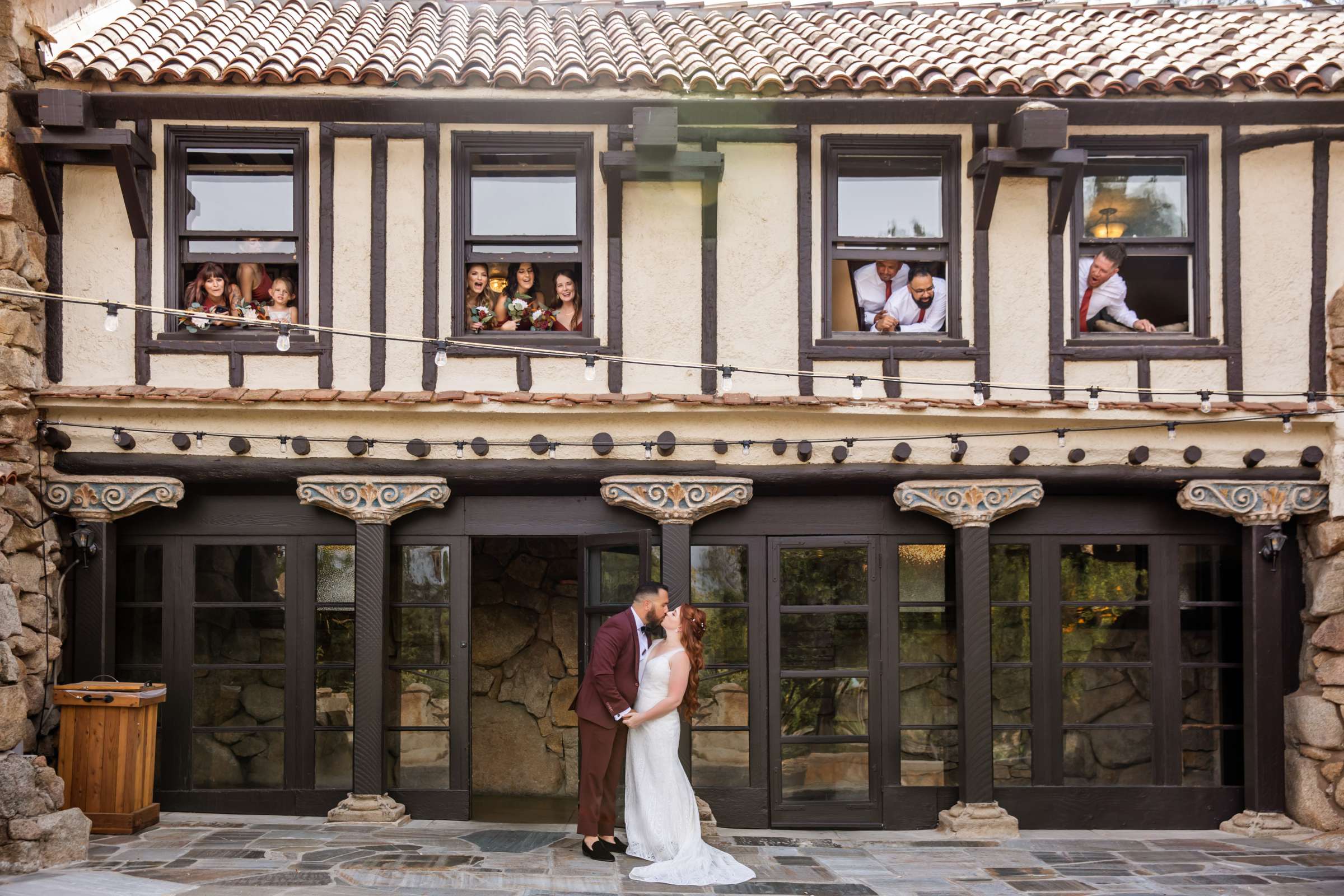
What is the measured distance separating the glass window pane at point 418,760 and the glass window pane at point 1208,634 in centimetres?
600

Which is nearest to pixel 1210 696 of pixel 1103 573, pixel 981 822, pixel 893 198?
pixel 1103 573

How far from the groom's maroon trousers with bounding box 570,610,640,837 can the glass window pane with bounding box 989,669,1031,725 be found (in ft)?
10.4

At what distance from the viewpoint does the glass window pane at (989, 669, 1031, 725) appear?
29.6ft

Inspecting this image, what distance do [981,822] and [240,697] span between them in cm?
588

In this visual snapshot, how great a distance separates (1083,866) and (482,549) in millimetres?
6501

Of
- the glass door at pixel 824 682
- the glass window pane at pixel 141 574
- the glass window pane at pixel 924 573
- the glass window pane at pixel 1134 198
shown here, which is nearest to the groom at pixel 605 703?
the glass door at pixel 824 682

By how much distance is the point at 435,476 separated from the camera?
343 inches

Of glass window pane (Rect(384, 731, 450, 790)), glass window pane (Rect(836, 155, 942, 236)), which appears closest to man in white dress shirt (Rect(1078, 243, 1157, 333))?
glass window pane (Rect(836, 155, 942, 236))

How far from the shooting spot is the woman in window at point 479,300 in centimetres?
898

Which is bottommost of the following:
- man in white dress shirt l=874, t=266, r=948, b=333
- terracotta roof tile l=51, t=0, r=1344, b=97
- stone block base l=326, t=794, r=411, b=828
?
stone block base l=326, t=794, r=411, b=828

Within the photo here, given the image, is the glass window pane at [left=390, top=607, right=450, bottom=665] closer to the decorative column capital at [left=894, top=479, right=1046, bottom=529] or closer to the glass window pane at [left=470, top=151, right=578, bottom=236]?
the glass window pane at [left=470, top=151, right=578, bottom=236]

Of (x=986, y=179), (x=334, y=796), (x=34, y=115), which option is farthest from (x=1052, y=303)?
(x=34, y=115)

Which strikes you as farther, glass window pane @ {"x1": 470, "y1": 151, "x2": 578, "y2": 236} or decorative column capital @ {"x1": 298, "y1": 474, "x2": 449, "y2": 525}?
glass window pane @ {"x1": 470, "y1": 151, "x2": 578, "y2": 236}

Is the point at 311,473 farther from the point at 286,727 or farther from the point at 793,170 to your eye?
the point at 793,170
